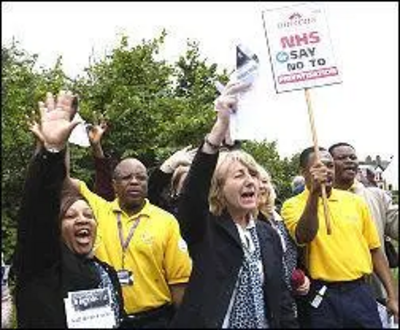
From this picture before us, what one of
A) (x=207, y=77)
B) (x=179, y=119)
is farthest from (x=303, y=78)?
(x=207, y=77)

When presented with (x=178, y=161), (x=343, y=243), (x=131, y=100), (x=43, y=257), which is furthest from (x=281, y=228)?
(x=131, y=100)

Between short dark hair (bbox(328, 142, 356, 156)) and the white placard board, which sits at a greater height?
the white placard board

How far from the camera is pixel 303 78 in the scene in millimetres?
4758

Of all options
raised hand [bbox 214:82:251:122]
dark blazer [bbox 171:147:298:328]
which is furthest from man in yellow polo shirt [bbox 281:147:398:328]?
raised hand [bbox 214:82:251:122]

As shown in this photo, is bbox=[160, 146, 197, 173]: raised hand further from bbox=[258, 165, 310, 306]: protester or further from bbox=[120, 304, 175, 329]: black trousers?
bbox=[120, 304, 175, 329]: black trousers

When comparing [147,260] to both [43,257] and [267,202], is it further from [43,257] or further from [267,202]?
[43,257]

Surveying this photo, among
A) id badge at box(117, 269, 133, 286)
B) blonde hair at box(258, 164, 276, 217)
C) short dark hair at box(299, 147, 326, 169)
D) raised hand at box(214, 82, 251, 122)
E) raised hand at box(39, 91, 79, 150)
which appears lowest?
id badge at box(117, 269, 133, 286)

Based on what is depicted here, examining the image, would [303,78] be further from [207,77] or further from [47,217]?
[207,77]

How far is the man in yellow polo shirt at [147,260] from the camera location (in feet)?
16.3

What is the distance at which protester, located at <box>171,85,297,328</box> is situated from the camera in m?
3.50

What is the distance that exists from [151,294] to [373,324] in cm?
133

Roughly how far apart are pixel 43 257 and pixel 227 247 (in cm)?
81

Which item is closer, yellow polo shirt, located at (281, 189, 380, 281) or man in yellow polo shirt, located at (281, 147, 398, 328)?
man in yellow polo shirt, located at (281, 147, 398, 328)

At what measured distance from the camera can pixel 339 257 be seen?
17.3ft
